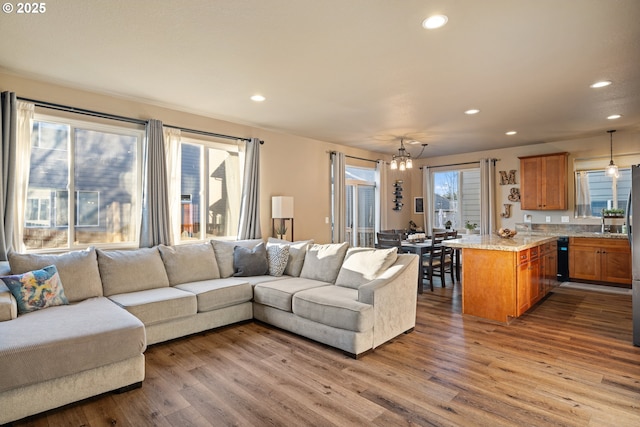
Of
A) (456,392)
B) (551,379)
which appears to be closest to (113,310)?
(456,392)

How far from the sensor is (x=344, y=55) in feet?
9.87

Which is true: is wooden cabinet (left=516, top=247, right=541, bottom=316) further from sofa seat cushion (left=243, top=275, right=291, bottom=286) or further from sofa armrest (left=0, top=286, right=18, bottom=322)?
sofa armrest (left=0, top=286, right=18, bottom=322)

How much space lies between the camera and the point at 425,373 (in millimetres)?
2756

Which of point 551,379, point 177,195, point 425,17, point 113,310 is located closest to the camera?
point 425,17

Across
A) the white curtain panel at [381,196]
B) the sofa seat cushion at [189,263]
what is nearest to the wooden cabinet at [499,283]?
the sofa seat cushion at [189,263]

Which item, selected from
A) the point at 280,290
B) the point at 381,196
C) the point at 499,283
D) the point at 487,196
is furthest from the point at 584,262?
the point at 280,290

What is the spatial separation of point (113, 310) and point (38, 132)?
2.28 metres

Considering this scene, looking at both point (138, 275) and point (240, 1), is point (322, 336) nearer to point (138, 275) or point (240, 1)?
point (138, 275)

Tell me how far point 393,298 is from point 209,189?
317cm

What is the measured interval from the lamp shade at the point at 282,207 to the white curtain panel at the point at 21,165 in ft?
9.80

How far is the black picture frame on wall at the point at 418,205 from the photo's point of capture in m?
8.67

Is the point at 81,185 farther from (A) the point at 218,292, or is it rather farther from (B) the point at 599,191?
(B) the point at 599,191

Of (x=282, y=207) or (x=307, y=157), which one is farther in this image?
(x=307, y=157)

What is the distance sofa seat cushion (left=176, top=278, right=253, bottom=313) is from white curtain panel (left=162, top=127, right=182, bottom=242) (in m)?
0.96
